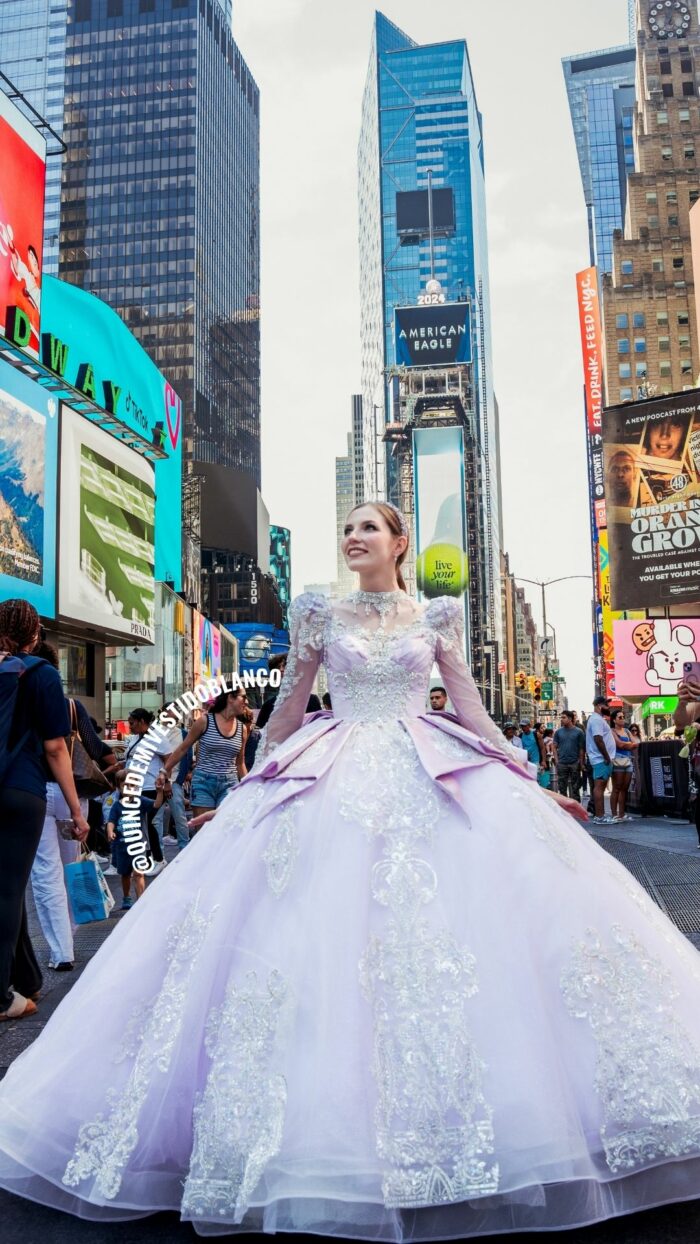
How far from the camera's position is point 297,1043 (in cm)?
252

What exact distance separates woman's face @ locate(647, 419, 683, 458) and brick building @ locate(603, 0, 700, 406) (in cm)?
5326

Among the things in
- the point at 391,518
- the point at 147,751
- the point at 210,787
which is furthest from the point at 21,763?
the point at 147,751

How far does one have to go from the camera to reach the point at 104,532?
32469 millimetres

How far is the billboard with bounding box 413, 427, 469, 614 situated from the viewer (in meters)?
112

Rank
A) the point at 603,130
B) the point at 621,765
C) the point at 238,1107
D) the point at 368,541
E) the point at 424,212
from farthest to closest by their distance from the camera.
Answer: the point at 424,212, the point at 603,130, the point at 621,765, the point at 368,541, the point at 238,1107

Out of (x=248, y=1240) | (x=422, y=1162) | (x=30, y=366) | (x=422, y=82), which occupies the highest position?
(x=422, y=82)

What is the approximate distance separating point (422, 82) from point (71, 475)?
165648 millimetres

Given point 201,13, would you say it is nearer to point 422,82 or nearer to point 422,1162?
point 422,82

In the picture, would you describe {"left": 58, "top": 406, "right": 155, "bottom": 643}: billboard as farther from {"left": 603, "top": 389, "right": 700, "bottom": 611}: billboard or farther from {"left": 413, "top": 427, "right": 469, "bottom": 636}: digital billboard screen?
{"left": 413, "top": 427, "right": 469, "bottom": 636}: digital billboard screen

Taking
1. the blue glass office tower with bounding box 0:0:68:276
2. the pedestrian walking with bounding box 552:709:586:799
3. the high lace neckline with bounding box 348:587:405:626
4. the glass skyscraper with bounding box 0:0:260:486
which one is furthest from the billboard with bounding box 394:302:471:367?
the high lace neckline with bounding box 348:587:405:626

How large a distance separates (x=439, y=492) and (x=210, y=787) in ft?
348

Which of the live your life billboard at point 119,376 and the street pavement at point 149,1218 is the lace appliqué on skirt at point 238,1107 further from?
the live your life billboard at point 119,376

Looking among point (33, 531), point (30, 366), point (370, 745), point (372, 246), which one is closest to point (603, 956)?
point (370, 745)

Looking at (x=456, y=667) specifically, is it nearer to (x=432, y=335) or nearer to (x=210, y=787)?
(x=210, y=787)
